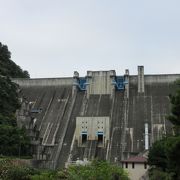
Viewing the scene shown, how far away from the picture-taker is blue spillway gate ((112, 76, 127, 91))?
51.1 m

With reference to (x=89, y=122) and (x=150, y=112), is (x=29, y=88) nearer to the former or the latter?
(x=89, y=122)

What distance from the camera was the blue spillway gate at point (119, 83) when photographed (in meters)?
51.1

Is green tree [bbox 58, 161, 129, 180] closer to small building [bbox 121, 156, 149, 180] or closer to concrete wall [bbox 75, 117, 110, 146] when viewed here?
small building [bbox 121, 156, 149, 180]

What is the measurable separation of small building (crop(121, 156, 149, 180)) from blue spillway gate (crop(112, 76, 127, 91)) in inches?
716

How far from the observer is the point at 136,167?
110 feet

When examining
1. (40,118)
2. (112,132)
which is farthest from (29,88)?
(112,132)

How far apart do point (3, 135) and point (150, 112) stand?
18.5m

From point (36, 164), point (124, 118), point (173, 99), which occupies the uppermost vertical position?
point (124, 118)

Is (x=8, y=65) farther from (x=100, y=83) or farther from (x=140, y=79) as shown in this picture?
(x=140, y=79)

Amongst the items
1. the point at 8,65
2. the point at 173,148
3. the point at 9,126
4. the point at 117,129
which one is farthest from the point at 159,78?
the point at 173,148

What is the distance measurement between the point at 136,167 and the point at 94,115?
570 inches

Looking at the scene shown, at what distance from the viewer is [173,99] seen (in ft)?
67.6

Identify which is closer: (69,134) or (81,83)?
(69,134)

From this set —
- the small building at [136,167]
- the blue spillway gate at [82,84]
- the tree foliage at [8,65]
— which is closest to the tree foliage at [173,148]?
the small building at [136,167]
